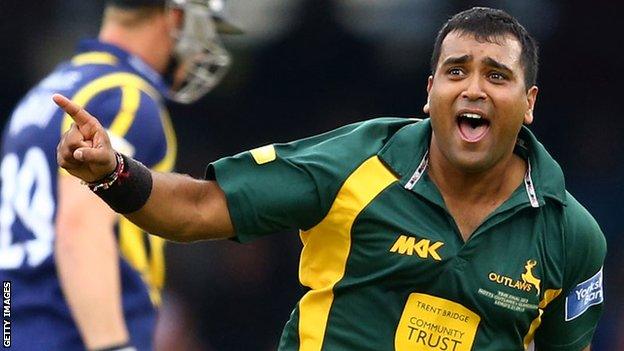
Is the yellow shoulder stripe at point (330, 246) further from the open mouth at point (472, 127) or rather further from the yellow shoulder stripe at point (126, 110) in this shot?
the yellow shoulder stripe at point (126, 110)

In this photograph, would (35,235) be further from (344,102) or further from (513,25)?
(344,102)

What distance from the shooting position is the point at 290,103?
8516mm

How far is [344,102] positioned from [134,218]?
5064mm

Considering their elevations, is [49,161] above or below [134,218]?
below

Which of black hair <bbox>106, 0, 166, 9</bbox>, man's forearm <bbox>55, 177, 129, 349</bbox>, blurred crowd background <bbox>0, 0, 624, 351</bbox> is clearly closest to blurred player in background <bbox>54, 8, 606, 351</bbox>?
man's forearm <bbox>55, 177, 129, 349</bbox>

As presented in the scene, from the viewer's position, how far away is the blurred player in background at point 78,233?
5.03m

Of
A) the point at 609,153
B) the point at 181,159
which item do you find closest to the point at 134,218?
the point at 181,159

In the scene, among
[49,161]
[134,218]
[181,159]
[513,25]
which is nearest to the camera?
[134,218]

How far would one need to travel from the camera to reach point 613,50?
868cm

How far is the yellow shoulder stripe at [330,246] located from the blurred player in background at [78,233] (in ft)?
4.90

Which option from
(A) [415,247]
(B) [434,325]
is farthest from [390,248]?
(B) [434,325]

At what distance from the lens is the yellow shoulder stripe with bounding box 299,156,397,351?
361 centimetres

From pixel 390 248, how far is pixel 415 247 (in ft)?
0.20

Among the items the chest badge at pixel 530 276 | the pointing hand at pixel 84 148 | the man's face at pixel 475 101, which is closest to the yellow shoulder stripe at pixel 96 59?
the man's face at pixel 475 101
